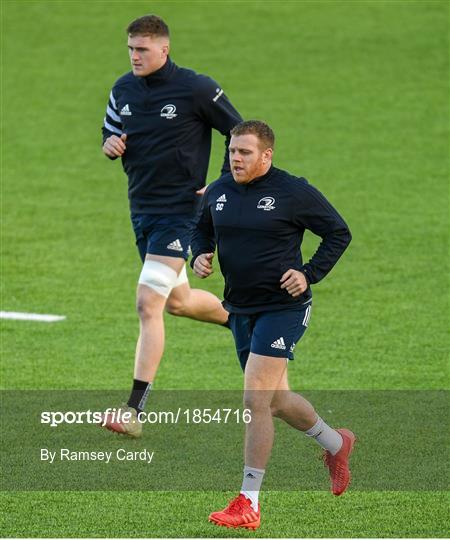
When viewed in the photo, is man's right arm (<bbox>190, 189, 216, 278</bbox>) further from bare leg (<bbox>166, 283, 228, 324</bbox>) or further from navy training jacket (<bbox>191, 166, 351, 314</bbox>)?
bare leg (<bbox>166, 283, 228, 324</bbox>)

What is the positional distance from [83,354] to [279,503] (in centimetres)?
386

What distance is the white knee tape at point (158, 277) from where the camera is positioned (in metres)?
9.84

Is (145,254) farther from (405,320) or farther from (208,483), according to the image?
(405,320)

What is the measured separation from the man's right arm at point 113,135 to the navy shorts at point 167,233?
49 centimetres

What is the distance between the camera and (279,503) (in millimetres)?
8062

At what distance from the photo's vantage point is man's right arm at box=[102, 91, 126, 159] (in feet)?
32.4

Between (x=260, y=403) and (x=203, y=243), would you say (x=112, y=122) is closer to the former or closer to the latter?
(x=203, y=243)

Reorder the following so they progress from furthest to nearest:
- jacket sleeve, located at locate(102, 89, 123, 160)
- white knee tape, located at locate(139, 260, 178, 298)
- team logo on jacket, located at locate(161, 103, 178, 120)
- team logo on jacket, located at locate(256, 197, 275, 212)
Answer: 1. jacket sleeve, located at locate(102, 89, 123, 160)
2. team logo on jacket, located at locate(161, 103, 178, 120)
3. white knee tape, located at locate(139, 260, 178, 298)
4. team logo on jacket, located at locate(256, 197, 275, 212)

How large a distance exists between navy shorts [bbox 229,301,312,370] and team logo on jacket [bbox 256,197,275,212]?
58 centimetres

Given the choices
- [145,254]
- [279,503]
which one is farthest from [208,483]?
[145,254]

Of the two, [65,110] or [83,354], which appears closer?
[83,354]

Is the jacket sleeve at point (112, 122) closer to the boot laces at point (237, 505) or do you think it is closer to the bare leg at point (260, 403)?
the bare leg at point (260, 403)

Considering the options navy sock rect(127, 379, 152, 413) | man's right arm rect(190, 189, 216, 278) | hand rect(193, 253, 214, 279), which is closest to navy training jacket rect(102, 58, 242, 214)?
navy sock rect(127, 379, 152, 413)

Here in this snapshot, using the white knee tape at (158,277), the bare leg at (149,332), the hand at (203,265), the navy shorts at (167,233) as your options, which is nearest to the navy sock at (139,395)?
the bare leg at (149,332)
